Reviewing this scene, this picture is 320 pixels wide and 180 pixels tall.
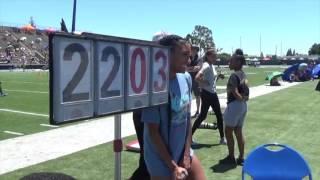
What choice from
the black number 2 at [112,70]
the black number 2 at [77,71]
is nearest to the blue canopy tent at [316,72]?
the black number 2 at [112,70]

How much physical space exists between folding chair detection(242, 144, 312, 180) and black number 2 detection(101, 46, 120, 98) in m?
1.80

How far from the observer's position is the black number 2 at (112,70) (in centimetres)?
295

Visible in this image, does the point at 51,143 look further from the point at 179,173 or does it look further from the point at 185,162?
the point at 179,173

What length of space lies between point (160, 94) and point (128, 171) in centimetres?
406

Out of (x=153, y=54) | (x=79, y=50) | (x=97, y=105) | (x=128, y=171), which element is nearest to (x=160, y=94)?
(x=153, y=54)

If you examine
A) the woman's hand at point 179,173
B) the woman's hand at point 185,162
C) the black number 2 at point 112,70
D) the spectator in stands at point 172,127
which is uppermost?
the black number 2 at point 112,70

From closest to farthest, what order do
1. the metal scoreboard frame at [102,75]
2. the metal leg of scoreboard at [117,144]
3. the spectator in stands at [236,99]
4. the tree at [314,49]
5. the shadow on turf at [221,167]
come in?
the metal scoreboard frame at [102,75], the metal leg of scoreboard at [117,144], the shadow on turf at [221,167], the spectator in stands at [236,99], the tree at [314,49]

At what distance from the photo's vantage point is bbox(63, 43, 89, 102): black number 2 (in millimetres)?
2635

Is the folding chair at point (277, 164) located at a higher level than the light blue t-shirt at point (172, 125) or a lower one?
lower

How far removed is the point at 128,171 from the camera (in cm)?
737

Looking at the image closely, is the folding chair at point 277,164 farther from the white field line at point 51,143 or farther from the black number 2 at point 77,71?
the white field line at point 51,143

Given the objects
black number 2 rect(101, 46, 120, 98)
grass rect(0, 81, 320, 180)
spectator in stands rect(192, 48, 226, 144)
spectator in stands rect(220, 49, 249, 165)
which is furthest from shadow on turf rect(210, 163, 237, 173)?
black number 2 rect(101, 46, 120, 98)

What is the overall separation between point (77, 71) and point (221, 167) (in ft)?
17.5

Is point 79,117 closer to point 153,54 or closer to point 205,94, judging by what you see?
point 153,54
